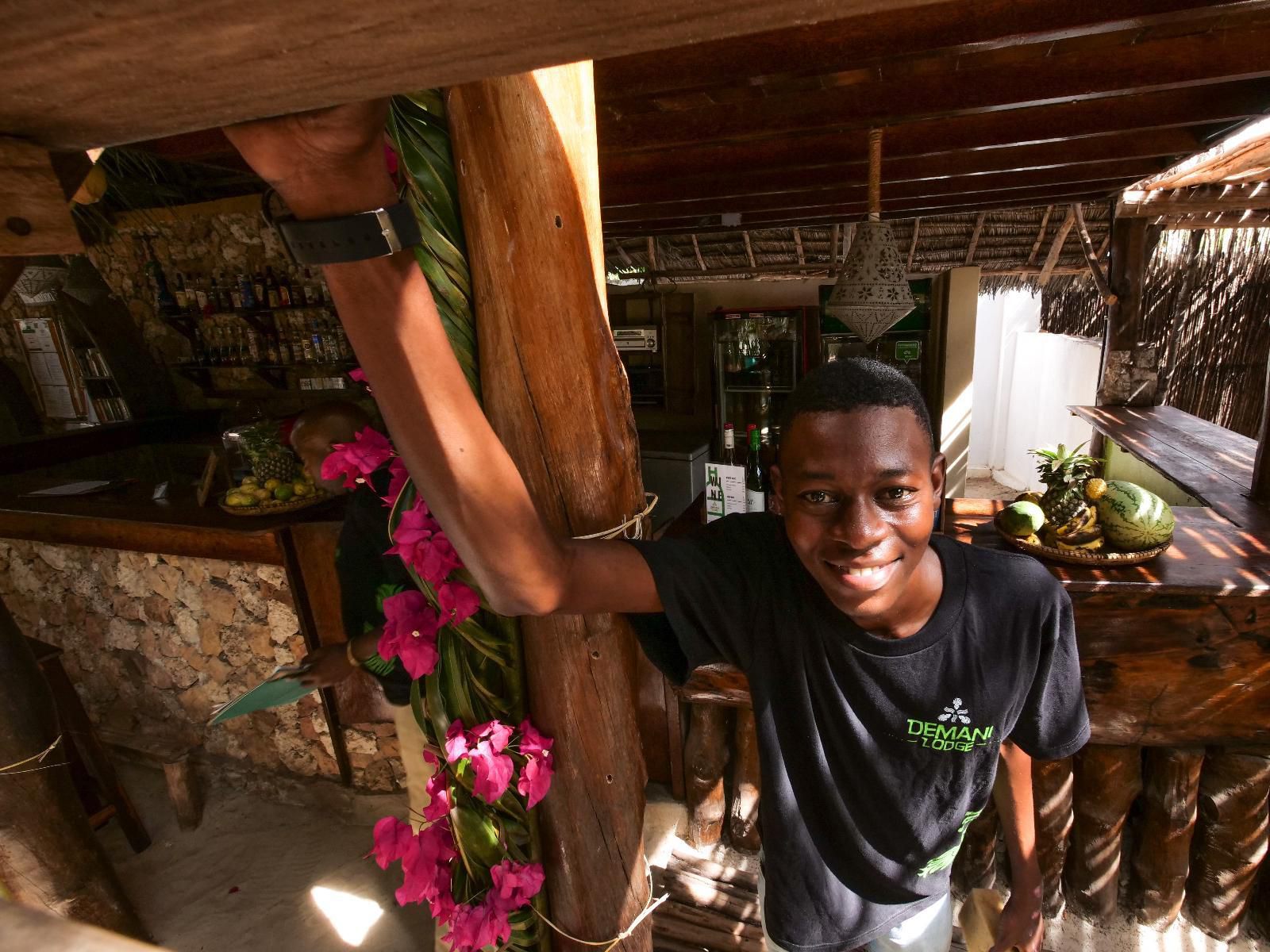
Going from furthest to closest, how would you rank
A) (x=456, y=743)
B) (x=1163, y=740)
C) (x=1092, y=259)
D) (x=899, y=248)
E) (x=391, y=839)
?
(x=899, y=248)
(x=1092, y=259)
(x=1163, y=740)
(x=391, y=839)
(x=456, y=743)

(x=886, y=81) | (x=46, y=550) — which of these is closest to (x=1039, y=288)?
(x=886, y=81)

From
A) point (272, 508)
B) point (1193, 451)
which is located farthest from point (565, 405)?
point (1193, 451)

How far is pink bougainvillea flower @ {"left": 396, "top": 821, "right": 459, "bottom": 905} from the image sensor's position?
58.3 inches

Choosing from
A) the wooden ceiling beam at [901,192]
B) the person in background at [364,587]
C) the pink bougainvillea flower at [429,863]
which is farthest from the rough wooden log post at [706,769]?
the wooden ceiling beam at [901,192]

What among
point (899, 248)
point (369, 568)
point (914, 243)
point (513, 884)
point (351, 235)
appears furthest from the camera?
point (914, 243)

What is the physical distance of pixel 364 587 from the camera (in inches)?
89.2

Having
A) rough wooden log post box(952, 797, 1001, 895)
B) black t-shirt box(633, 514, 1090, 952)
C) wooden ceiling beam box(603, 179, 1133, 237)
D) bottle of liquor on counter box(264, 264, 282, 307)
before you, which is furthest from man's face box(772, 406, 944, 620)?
bottle of liquor on counter box(264, 264, 282, 307)

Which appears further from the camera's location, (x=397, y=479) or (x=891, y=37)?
(x=891, y=37)

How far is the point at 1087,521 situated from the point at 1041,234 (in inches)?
178

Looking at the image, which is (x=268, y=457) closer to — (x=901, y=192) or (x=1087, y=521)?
(x=1087, y=521)

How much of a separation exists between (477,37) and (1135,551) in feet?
9.29

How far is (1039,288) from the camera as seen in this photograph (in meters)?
9.00

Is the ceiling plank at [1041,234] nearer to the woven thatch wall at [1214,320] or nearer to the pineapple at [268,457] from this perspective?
the woven thatch wall at [1214,320]

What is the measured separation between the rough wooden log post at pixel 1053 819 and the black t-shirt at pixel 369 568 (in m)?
2.57
